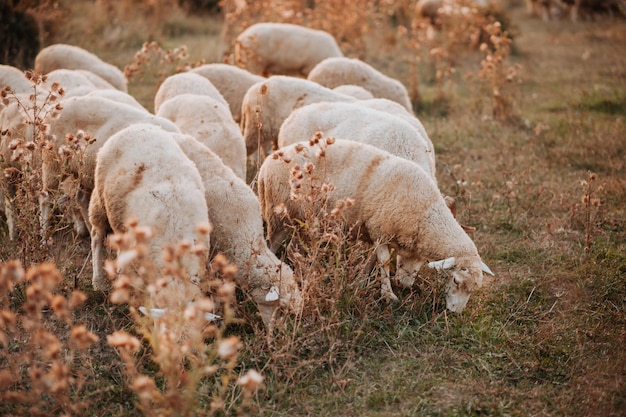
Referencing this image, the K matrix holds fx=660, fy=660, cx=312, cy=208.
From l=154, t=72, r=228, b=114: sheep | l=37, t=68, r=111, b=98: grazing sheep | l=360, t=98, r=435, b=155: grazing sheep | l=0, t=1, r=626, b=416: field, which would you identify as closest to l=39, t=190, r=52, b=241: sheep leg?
l=0, t=1, r=626, b=416: field

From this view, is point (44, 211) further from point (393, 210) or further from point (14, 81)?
point (393, 210)

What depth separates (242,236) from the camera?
4.58 meters

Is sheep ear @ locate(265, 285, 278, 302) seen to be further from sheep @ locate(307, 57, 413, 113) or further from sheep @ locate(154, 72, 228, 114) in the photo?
sheep @ locate(307, 57, 413, 113)

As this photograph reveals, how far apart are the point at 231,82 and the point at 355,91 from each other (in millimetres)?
1554

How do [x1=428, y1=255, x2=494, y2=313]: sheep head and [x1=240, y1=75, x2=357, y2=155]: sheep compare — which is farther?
[x1=240, y1=75, x2=357, y2=155]: sheep

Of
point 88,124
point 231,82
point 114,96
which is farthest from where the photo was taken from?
point 231,82

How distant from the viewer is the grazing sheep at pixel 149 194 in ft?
13.4

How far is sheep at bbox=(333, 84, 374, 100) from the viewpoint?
7566 millimetres

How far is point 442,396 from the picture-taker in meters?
3.94

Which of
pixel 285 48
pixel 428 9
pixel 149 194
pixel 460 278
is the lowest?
pixel 428 9

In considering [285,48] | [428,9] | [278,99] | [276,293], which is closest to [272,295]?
[276,293]

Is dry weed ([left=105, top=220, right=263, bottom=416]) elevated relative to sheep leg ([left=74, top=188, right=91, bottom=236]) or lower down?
elevated

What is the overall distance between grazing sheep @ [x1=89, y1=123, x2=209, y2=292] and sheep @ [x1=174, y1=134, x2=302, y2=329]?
10.3 inches

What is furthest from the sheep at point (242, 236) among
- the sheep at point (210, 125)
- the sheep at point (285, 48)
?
the sheep at point (285, 48)
